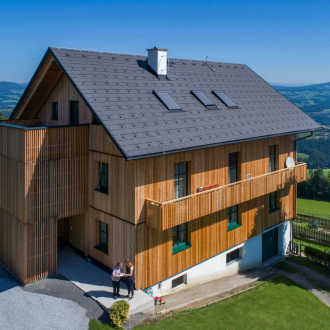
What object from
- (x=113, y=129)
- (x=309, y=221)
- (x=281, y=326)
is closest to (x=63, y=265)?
(x=113, y=129)

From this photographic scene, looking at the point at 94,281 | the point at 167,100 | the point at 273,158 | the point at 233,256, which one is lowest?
the point at 233,256

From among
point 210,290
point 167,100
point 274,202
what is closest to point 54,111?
point 167,100

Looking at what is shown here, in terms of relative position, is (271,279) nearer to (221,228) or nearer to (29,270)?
(221,228)

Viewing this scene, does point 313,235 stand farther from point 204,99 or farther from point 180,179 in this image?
point 180,179

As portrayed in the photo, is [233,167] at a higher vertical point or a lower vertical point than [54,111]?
lower

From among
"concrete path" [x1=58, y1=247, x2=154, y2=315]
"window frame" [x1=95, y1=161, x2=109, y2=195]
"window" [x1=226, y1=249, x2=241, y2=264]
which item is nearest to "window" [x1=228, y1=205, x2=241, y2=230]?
"window" [x1=226, y1=249, x2=241, y2=264]

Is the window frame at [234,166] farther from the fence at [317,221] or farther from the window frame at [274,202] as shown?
the fence at [317,221]
